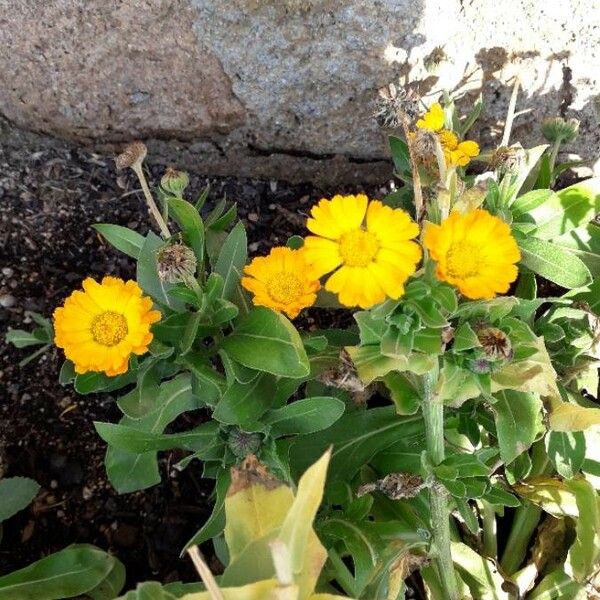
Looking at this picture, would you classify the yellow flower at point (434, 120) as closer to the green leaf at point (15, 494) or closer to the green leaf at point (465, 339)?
the green leaf at point (465, 339)

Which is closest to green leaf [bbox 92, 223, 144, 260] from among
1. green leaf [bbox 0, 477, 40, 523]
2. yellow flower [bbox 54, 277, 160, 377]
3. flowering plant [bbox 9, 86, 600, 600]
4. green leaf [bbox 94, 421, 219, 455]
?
flowering plant [bbox 9, 86, 600, 600]

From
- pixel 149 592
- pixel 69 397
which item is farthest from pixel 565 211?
pixel 69 397

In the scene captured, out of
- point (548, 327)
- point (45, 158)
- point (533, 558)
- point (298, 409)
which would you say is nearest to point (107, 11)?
point (45, 158)

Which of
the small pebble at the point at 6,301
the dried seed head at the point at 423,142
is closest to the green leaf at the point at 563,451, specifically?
the dried seed head at the point at 423,142

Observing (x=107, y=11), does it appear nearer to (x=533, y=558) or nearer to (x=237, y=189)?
(x=237, y=189)

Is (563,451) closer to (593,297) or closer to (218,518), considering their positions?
(593,297)

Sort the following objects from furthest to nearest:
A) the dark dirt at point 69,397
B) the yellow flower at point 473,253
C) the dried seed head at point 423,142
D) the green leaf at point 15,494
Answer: the dark dirt at point 69,397, the green leaf at point 15,494, the dried seed head at point 423,142, the yellow flower at point 473,253
